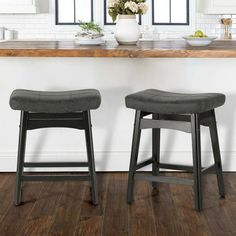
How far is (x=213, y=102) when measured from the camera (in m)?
3.80

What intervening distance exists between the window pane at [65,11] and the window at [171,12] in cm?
103

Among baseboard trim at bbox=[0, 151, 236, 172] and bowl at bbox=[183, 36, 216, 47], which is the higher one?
bowl at bbox=[183, 36, 216, 47]

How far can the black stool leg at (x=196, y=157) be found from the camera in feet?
12.3

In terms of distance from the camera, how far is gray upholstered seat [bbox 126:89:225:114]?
3.68 meters

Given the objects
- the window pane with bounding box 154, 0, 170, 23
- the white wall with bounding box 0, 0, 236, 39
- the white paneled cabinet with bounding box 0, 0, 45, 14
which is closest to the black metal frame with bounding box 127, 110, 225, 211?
the white paneled cabinet with bounding box 0, 0, 45, 14

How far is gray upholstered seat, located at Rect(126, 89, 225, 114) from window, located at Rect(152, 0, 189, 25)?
3.77 metres

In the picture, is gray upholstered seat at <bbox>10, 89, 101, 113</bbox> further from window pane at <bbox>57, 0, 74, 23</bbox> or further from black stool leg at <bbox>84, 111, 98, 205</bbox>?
window pane at <bbox>57, 0, 74, 23</bbox>

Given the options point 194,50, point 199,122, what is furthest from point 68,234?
point 194,50

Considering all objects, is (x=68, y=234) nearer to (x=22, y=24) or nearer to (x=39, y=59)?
(x=39, y=59)

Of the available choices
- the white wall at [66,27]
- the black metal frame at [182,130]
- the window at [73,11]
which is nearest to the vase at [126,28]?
the black metal frame at [182,130]

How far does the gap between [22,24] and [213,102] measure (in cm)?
409

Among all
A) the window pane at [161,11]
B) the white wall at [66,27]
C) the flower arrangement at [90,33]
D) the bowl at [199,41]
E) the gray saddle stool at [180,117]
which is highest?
the window pane at [161,11]

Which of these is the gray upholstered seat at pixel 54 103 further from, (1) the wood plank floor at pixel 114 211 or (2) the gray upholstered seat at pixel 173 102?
(1) the wood plank floor at pixel 114 211

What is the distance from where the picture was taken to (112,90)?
15.0ft
